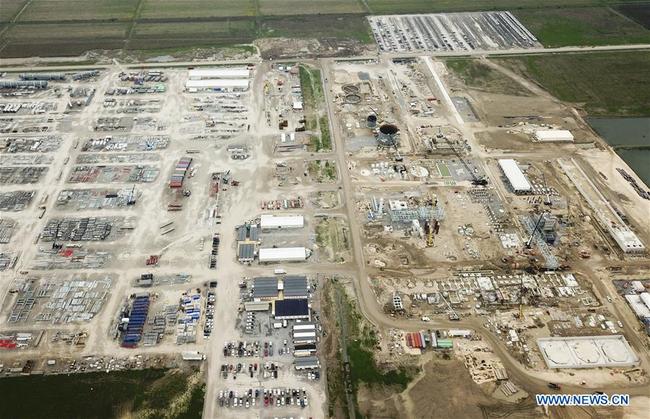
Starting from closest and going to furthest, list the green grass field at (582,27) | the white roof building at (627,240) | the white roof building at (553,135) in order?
the white roof building at (627,240), the white roof building at (553,135), the green grass field at (582,27)

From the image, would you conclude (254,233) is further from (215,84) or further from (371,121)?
(215,84)

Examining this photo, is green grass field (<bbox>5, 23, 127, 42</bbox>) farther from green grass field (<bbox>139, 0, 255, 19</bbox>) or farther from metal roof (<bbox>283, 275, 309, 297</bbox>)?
metal roof (<bbox>283, 275, 309, 297</bbox>)

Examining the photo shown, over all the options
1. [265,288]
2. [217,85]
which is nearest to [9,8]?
[217,85]

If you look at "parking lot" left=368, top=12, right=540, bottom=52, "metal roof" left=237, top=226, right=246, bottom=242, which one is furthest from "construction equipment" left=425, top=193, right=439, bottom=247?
"parking lot" left=368, top=12, right=540, bottom=52

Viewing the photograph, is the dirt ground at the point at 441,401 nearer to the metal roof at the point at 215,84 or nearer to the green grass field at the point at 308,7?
the metal roof at the point at 215,84

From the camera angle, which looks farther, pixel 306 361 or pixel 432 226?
pixel 432 226

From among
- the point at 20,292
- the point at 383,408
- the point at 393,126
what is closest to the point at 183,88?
the point at 393,126

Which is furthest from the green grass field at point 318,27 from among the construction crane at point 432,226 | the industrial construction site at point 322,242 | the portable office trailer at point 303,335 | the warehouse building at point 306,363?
the warehouse building at point 306,363
